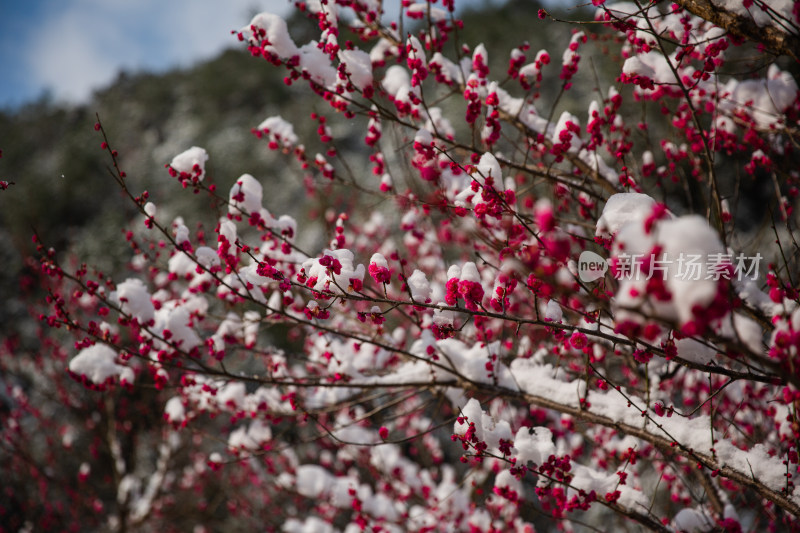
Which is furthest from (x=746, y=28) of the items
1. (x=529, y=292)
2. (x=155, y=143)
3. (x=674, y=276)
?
(x=155, y=143)

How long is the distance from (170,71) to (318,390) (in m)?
11.9

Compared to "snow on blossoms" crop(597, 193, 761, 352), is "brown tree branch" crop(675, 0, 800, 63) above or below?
above

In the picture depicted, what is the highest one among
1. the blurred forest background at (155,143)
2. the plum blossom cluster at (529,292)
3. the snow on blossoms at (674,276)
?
the blurred forest background at (155,143)

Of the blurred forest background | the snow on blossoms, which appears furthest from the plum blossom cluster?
the blurred forest background

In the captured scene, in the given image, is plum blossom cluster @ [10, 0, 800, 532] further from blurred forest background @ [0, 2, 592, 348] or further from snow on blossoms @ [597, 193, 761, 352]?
blurred forest background @ [0, 2, 592, 348]

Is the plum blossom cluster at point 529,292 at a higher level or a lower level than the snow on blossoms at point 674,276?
higher

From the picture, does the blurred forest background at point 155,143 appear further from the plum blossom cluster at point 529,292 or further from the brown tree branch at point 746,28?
the brown tree branch at point 746,28

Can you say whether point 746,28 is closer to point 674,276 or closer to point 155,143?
point 674,276

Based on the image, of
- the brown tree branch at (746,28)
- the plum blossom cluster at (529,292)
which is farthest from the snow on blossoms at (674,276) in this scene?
the brown tree branch at (746,28)

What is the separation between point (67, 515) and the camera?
6.06m

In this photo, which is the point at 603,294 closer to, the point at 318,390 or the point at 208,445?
the point at 318,390

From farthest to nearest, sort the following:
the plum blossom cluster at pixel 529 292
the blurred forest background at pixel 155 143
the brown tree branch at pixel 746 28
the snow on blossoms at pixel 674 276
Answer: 1. the blurred forest background at pixel 155 143
2. the brown tree branch at pixel 746 28
3. the plum blossom cluster at pixel 529 292
4. the snow on blossoms at pixel 674 276

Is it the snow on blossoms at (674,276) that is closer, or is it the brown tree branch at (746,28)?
the snow on blossoms at (674,276)

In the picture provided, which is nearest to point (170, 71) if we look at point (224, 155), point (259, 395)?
point (224, 155)
